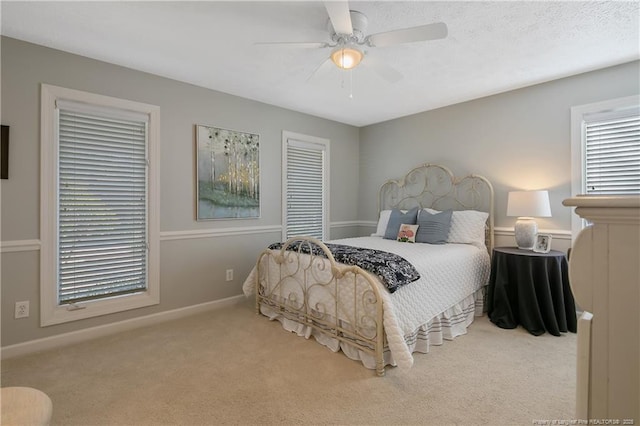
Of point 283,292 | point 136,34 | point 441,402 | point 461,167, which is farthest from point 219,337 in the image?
point 461,167

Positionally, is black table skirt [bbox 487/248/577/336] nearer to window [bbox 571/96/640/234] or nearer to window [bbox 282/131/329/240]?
window [bbox 571/96/640/234]

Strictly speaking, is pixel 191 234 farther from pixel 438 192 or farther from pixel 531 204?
pixel 531 204

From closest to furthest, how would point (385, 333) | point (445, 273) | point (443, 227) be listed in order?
point (385, 333) < point (445, 273) < point (443, 227)

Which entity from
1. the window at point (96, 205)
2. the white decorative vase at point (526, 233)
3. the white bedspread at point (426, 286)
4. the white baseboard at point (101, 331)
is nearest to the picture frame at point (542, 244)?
the white decorative vase at point (526, 233)

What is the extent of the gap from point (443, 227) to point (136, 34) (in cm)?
333

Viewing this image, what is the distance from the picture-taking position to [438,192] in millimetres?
4082

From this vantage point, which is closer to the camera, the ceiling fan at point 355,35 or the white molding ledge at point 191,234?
the ceiling fan at point 355,35

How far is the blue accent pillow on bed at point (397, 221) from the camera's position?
12.1 feet

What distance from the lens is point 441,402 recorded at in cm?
179

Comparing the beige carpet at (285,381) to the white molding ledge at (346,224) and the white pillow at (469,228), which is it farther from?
the white molding ledge at (346,224)

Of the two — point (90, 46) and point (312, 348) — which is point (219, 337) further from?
point (90, 46)

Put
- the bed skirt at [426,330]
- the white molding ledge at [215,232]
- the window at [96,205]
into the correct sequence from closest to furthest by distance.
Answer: the bed skirt at [426,330] → the window at [96,205] → the white molding ledge at [215,232]

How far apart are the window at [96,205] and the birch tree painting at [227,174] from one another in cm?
48

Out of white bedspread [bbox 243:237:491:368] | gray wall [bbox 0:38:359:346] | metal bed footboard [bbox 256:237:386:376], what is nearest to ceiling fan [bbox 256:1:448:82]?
metal bed footboard [bbox 256:237:386:376]
